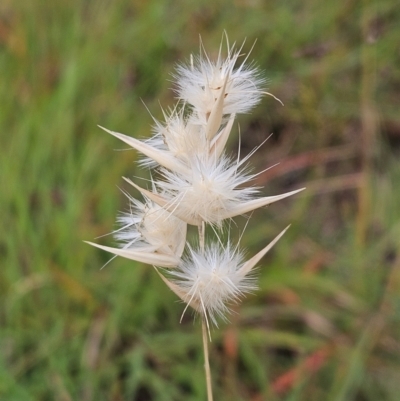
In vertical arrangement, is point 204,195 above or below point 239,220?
below

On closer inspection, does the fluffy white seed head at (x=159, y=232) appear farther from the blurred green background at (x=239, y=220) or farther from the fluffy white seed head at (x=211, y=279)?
the blurred green background at (x=239, y=220)

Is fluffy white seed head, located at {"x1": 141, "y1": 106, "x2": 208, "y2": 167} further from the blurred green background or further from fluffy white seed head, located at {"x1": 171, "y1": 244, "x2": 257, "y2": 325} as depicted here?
the blurred green background

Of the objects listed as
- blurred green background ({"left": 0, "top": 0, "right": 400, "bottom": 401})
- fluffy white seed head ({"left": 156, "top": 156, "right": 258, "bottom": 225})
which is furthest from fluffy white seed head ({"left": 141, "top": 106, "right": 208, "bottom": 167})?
blurred green background ({"left": 0, "top": 0, "right": 400, "bottom": 401})

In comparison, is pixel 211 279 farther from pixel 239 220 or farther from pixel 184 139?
pixel 239 220

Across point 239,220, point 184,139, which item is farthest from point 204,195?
point 239,220

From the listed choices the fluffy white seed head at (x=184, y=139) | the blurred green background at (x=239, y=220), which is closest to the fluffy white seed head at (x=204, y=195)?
the fluffy white seed head at (x=184, y=139)

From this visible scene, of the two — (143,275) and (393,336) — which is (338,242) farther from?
(143,275)
